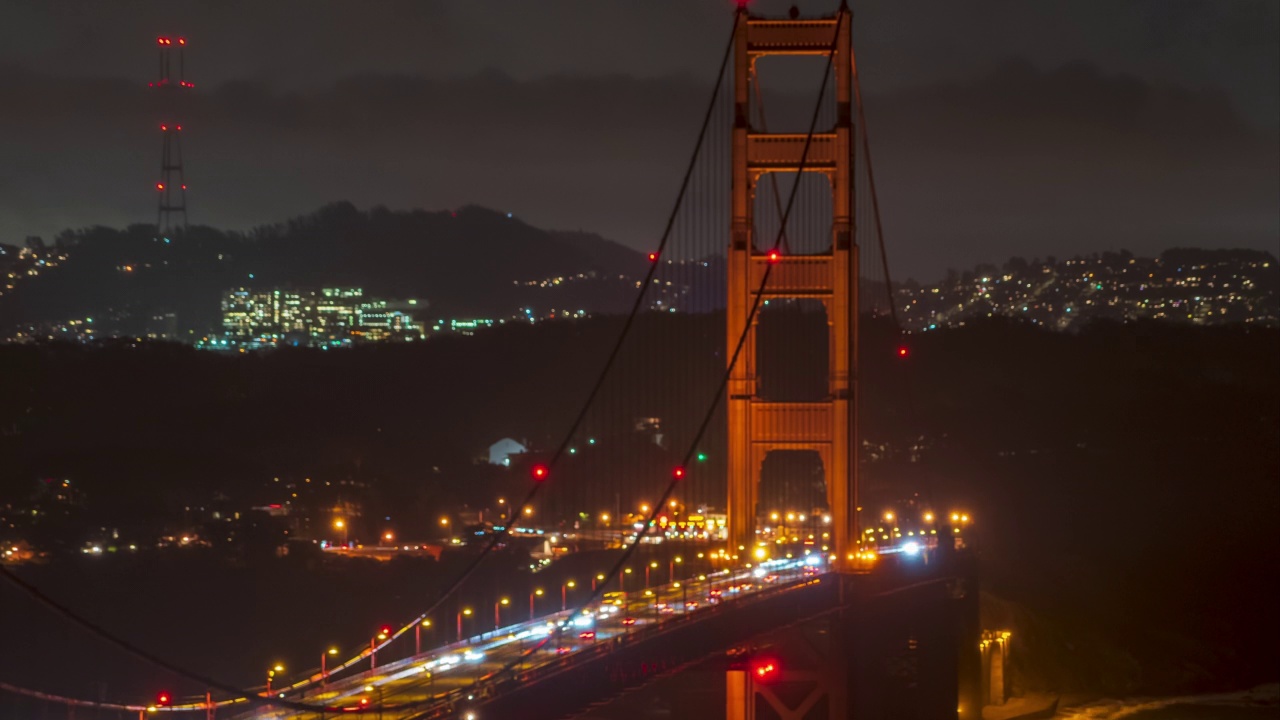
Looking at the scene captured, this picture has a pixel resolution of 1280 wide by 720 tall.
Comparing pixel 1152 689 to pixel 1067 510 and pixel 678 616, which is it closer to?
pixel 1067 510

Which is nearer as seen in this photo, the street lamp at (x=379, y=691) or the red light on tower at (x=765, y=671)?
the street lamp at (x=379, y=691)

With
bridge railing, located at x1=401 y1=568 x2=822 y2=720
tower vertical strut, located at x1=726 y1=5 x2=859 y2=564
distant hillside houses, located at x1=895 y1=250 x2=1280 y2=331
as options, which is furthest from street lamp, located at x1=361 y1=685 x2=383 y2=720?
distant hillside houses, located at x1=895 y1=250 x2=1280 y2=331

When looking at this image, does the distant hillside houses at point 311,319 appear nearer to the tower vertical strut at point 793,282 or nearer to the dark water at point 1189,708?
the dark water at point 1189,708

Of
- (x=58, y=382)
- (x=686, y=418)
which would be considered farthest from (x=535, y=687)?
(x=686, y=418)

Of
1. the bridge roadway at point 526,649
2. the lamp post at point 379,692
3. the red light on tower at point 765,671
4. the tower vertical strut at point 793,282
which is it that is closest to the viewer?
the lamp post at point 379,692

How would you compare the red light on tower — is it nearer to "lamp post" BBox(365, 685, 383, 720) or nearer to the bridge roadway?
the bridge roadway

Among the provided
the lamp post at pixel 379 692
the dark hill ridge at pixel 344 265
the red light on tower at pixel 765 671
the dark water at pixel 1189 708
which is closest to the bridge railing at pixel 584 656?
the lamp post at pixel 379 692

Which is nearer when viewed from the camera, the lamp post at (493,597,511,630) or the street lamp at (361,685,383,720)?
the street lamp at (361,685,383,720)
